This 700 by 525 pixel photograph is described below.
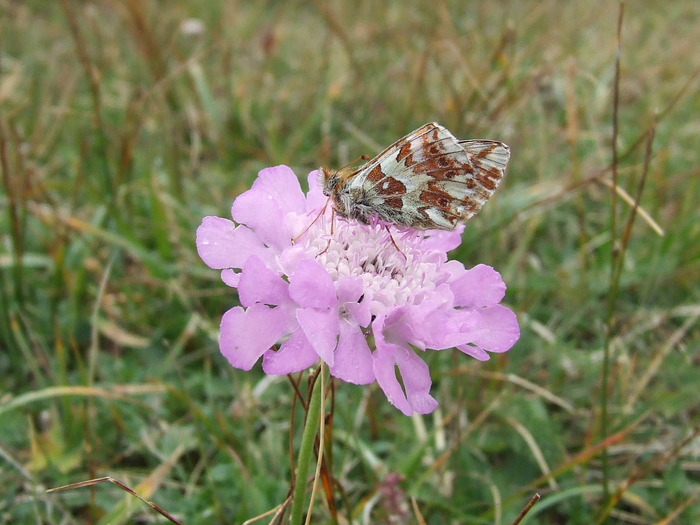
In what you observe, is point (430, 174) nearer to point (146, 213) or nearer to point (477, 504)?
point (477, 504)

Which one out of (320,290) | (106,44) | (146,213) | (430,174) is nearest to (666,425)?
(430,174)

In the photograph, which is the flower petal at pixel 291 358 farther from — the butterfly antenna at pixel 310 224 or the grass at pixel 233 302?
the grass at pixel 233 302

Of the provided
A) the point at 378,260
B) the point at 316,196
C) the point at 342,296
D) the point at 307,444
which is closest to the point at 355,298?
the point at 342,296

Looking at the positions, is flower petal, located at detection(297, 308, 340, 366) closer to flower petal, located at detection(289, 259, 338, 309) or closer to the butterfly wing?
flower petal, located at detection(289, 259, 338, 309)

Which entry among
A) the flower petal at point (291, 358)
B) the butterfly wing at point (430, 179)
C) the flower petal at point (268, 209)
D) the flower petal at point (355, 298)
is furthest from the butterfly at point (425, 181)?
the flower petal at point (291, 358)

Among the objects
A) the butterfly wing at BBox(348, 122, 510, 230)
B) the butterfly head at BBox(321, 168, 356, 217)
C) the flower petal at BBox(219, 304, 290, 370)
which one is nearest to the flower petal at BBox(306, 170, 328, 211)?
the butterfly head at BBox(321, 168, 356, 217)
